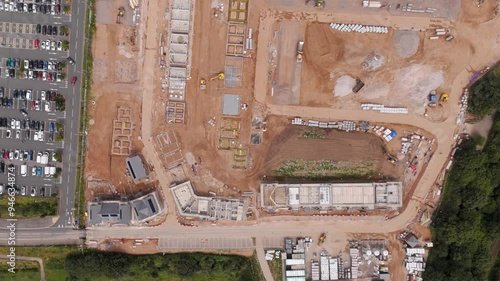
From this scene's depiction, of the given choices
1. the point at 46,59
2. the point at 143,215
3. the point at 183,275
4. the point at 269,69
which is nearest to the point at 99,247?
the point at 143,215

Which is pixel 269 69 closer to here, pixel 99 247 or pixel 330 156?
pixel 330 156

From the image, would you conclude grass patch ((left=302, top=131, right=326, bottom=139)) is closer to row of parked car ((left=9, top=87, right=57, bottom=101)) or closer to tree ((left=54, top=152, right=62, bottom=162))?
tree ((left=54, top=152, right=62, bottom=162))

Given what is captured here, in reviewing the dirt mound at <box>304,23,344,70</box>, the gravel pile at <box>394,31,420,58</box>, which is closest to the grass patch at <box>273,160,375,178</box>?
the dirt mound at <box>304,23,344,70</box>

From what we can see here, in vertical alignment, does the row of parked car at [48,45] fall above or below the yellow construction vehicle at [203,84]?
above

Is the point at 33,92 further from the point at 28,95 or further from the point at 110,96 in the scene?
the point at 110,96

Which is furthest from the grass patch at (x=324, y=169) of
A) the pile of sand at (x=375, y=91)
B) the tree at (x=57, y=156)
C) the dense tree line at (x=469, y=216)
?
the tree at (x=57, y=156)

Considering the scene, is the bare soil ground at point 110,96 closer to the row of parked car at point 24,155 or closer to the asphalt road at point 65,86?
the asphalt road at point 65,86

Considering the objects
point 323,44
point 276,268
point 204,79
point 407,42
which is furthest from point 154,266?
point 407,42
